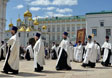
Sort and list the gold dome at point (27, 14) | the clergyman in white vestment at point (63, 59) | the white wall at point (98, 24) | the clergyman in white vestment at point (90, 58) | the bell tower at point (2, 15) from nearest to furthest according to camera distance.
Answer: the clergyman in white vestment at point (63, 59) → the clergyman in white vestment at point (90, 58) → the white wall at point (98, 24) → the bell tower at point (2, 15) → the gold dome at point (27, 14)

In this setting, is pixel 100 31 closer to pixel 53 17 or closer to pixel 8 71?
pixel 8 71

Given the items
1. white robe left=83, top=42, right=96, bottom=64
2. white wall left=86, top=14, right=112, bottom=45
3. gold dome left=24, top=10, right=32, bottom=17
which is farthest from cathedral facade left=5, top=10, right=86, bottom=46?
white robe left=83, top=42, right=96, bottom=64

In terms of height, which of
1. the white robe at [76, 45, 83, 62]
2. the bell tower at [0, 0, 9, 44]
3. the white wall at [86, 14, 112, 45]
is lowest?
the white robe at [76, 45, 83, 62]

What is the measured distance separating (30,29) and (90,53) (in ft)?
188

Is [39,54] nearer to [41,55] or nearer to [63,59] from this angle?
[41,55]

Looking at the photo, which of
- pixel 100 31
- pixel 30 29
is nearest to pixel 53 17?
pixel 30 29

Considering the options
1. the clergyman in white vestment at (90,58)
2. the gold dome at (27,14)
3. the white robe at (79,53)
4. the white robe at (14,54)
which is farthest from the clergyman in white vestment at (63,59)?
the gold dome at (27,14)

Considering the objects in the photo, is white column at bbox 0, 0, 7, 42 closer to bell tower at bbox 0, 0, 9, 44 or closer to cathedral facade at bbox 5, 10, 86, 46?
bell tower at bbox 0, 0, 9, 44

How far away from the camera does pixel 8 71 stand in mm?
6973

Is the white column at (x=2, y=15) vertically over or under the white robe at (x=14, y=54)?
over

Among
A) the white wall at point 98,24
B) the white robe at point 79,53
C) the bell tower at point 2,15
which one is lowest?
the white robe at point 79,53

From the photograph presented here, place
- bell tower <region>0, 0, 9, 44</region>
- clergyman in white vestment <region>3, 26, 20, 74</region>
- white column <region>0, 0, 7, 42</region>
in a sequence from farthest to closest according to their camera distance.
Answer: white column <region>0, 0, 7, 42</region>, bell tower <region>0, 0, 9, 44</region>, clergyman in white vestment <region>3, 26, 20, 74</region>

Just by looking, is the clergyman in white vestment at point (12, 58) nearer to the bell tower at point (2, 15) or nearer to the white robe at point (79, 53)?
the white robe at point (79, 53)

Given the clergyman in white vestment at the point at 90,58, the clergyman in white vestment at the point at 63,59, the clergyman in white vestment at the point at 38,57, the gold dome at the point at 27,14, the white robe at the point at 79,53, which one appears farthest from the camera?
the gold dome at the point at 27,14
